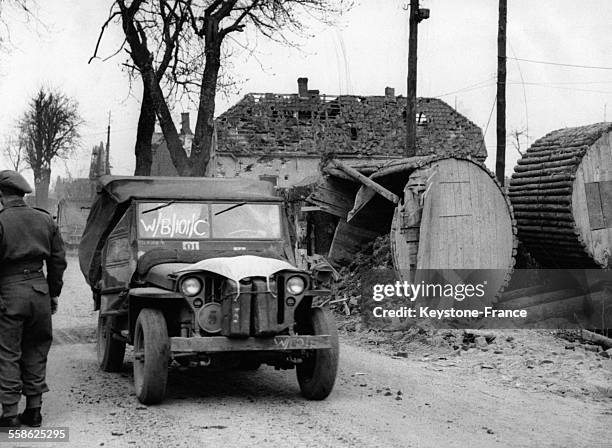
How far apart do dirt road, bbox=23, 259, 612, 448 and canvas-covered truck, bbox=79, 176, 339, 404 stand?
0.36 metres

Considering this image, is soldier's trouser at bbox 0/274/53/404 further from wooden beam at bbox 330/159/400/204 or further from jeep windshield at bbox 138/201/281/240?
wooden beam at bbox 330/159/400/204

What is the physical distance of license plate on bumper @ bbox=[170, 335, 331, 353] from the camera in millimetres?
7797

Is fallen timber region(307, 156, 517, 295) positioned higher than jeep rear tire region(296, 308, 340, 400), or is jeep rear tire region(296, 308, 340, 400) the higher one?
fallen timber region(307, 156, 517, 295)

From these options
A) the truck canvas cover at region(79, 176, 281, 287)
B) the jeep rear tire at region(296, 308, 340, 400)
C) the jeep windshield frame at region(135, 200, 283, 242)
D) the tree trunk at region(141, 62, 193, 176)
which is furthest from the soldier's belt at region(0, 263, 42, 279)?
the tree trunk at region(141, 62, 193, 176)

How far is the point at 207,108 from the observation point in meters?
20.3

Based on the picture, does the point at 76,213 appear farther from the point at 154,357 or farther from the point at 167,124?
the point at 154,357

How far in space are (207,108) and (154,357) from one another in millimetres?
13076

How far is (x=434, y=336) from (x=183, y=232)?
14.8ft

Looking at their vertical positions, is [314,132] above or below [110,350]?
above

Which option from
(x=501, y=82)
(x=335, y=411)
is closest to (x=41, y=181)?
(x=501, y=82)

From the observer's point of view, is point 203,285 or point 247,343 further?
point 203,285

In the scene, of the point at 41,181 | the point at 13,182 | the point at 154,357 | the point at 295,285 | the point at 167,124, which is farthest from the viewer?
the point at 41,181

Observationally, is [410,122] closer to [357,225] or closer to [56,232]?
[357,225]

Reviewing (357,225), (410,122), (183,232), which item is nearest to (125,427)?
(183,232)
